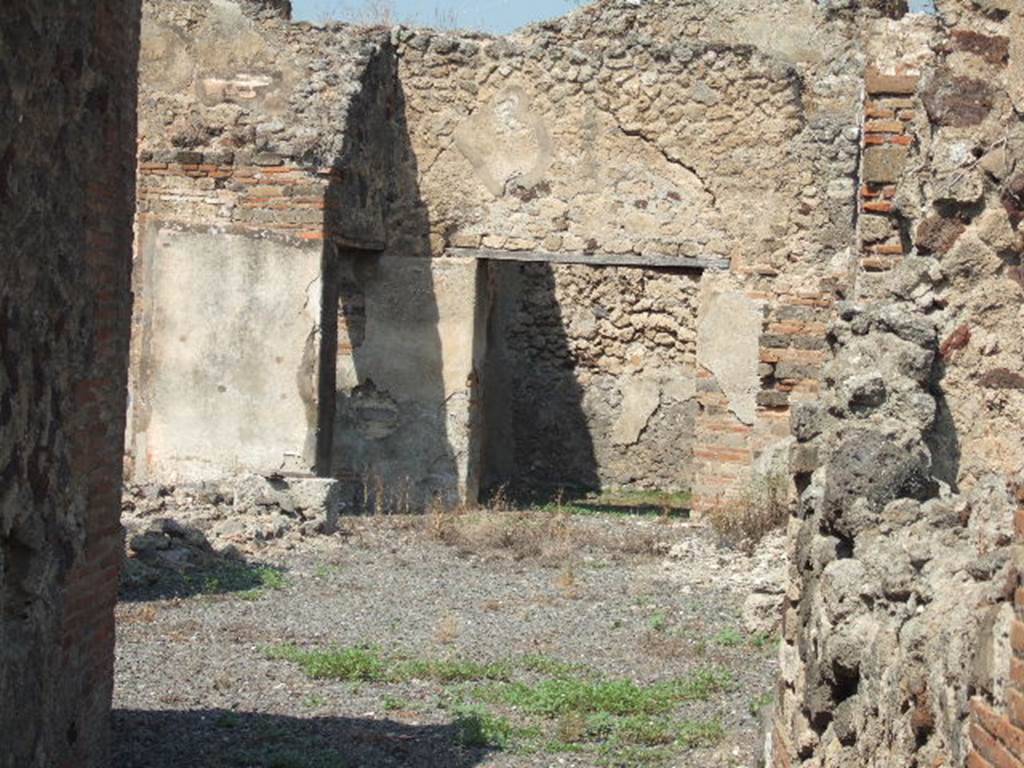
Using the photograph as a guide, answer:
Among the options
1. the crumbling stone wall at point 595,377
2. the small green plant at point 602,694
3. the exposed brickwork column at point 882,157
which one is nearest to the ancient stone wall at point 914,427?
the exposed brickwork column at point 882,157

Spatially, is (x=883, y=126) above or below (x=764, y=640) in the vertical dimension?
above

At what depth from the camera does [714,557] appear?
11.0 m

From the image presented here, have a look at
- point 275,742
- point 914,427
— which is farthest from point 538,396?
point 914,427

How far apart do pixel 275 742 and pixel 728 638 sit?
2976 mm

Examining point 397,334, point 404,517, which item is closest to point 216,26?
point 397,334

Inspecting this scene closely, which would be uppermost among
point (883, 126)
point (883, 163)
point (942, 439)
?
point (883, 126)

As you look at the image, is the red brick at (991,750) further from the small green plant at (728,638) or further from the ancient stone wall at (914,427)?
the small green plant at (728,638)

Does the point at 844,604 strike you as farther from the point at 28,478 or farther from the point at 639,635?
the point at 639,635

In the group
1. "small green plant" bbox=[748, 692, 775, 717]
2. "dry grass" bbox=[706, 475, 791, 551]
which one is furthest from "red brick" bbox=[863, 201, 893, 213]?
"dry grass" bbox=[706, 475, 791, 551]

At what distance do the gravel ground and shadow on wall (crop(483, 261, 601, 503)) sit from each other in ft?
15.0

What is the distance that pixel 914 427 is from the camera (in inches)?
190

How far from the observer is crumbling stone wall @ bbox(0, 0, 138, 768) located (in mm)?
4453

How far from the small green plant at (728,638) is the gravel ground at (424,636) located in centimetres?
2

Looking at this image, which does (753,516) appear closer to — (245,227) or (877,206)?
(245,227)
